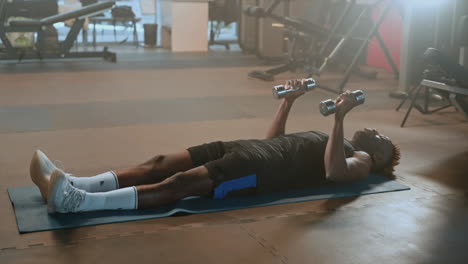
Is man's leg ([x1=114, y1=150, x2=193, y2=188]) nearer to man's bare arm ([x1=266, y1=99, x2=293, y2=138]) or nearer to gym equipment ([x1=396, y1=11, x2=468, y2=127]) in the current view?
man's bare arm ([x1=266, y1=99, x2=293, y2=138])

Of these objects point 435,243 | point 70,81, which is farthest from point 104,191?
point 70,81

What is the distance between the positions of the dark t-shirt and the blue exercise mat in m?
0.07

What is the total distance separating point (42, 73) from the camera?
7.02 meters

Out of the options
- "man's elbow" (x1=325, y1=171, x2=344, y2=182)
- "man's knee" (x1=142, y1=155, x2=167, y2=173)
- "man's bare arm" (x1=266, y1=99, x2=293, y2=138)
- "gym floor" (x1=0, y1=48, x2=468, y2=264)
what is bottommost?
"gym floor" (x1=0, y1=48, x2=468, y2=264)

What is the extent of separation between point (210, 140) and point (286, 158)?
1294 millimetres

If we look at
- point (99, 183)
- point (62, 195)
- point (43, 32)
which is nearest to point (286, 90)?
point (99, 183)

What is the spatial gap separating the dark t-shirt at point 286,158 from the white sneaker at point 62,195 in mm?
724

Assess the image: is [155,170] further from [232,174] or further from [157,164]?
[232,174]

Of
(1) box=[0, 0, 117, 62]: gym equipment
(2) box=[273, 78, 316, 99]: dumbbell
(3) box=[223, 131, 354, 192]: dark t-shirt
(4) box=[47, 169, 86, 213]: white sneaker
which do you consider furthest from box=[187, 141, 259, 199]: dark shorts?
(1) box=[0, 0, 117, 62]: gym equipment

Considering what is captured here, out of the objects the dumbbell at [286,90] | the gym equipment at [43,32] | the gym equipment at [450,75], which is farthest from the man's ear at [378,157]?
the gym equipment at [43,32]

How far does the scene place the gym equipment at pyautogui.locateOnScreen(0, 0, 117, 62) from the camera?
24.6 feet

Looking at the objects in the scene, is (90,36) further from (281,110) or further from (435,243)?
(435,243)

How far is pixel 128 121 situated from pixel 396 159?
2219 mm

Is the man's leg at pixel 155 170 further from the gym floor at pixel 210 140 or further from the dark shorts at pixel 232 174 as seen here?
the gym floor at pixel 210 140
